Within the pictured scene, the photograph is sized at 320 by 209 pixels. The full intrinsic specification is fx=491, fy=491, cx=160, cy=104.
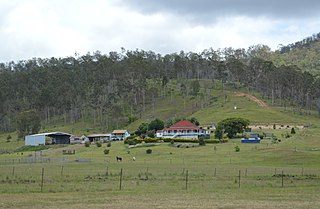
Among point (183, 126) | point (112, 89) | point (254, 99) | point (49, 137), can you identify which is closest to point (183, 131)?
point (183, 126)

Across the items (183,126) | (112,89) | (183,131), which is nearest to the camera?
(183,131)

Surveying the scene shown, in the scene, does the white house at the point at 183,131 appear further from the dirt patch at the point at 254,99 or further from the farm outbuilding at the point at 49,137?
the dirt patch at the point at 254,99

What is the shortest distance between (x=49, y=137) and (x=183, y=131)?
114 ft

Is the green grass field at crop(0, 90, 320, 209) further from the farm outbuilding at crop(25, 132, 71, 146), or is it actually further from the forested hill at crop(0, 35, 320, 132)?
the forested hill at crop(0, 35, 320, 132)

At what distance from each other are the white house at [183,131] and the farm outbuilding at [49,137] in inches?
1059

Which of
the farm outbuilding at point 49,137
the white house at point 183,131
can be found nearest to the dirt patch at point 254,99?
the white house at point 183,131

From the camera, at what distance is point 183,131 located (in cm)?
10988

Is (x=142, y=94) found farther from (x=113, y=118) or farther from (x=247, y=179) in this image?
(x=247, y=179)

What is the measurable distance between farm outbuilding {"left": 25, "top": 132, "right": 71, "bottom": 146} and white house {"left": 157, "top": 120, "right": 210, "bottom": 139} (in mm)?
26909

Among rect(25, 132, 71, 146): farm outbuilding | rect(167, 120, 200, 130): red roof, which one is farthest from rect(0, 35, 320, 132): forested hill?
rect(167, 120, 200, 130): red roof

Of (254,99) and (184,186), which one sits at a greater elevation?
(254,99)

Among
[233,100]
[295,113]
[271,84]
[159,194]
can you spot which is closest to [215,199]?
[159,194]

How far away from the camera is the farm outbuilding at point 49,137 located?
11775 cm

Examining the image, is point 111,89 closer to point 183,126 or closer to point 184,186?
point 183,126
